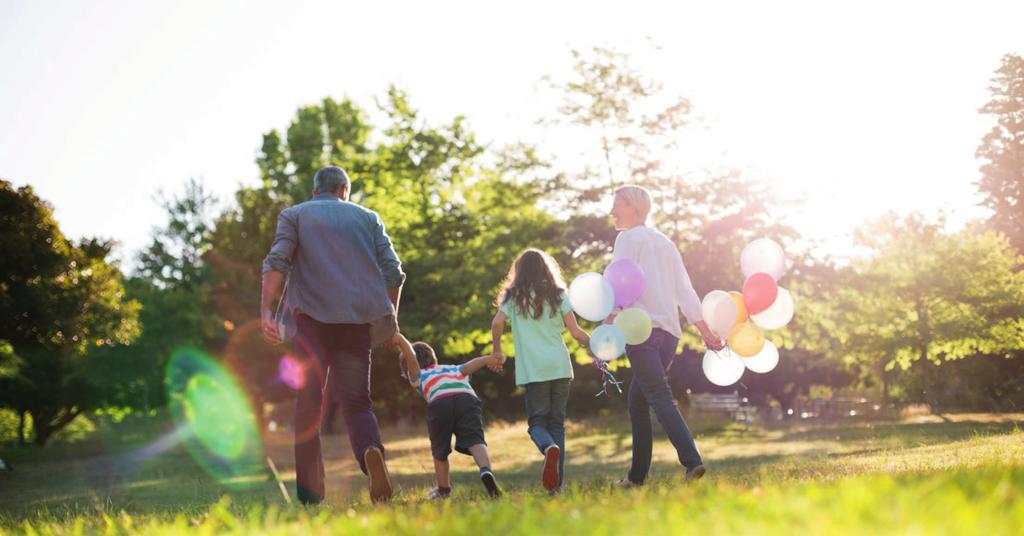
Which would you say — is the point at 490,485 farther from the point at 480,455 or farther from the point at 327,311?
the point at 327,311

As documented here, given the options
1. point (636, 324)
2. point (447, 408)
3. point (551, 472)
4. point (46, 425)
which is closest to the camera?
point (551, 472)

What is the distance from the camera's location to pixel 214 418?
40.7 m

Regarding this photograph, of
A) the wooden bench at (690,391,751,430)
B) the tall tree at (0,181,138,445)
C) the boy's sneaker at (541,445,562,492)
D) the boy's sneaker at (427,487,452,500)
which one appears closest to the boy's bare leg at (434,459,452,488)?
the boy's sneaker at (427,487,452,500)

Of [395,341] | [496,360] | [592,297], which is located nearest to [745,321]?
[592,297]

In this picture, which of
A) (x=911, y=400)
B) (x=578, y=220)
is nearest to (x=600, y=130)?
(x=578, y=220)

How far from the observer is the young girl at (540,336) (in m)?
7.61

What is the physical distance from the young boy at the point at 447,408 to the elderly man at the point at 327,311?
86 cm

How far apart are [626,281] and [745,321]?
8.91ft

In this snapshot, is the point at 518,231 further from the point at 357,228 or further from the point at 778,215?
the point at 357,228

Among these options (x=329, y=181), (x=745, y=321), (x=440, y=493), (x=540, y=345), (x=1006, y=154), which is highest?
(x=1006, y=154)

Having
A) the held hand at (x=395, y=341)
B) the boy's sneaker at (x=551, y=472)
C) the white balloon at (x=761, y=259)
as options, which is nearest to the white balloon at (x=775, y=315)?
the white balloon at (x=761, y=259)

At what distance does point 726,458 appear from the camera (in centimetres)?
1570

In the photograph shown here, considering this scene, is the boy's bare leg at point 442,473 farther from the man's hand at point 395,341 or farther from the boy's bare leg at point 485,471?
the man's hand at point 395,341

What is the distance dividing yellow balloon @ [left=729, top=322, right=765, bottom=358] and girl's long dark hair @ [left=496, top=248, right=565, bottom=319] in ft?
7.85
